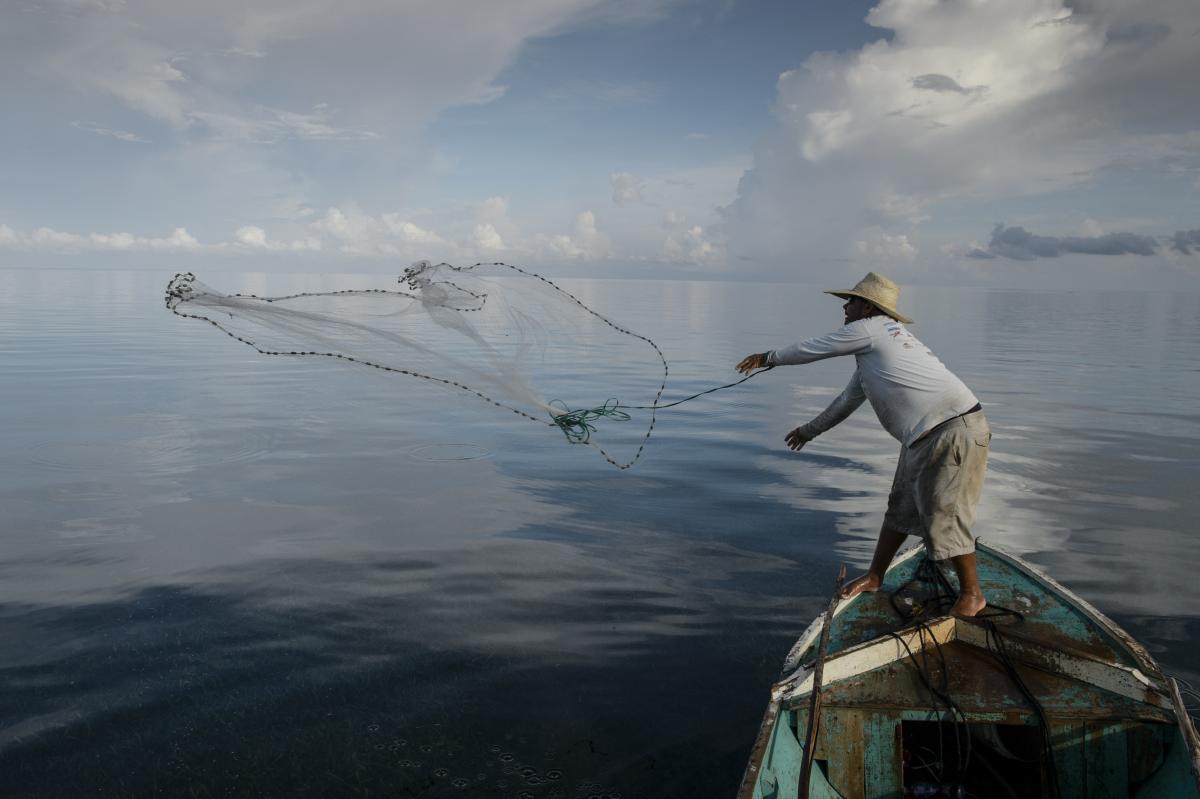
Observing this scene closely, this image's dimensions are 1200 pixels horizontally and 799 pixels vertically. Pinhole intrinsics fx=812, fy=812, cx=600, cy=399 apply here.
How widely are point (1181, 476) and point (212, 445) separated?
20.7 m

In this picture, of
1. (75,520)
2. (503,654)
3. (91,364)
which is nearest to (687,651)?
(503,654)

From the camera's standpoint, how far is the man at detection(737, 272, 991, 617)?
6680mm

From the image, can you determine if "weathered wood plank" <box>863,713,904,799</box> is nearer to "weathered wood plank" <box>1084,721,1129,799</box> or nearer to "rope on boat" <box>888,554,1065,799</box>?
"rope on boat" <box>888,554,1065,799</box>

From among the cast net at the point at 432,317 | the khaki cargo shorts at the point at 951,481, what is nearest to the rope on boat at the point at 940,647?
the khaki cargo shorts at the point at 951,481

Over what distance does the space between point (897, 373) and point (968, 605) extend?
1.99 m

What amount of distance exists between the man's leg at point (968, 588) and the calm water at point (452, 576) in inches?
82.5

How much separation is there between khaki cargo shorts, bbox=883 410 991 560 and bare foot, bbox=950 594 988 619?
1.22ft

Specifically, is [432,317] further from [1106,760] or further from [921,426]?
[1106,760]

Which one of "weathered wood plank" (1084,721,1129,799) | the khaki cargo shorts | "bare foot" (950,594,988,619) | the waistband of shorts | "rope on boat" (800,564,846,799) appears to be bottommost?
"weathered wood plank" (1084,721,1129,799)

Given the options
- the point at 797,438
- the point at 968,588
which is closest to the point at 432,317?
the point at 797,438

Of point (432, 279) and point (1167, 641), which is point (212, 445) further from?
point (1167, 641)

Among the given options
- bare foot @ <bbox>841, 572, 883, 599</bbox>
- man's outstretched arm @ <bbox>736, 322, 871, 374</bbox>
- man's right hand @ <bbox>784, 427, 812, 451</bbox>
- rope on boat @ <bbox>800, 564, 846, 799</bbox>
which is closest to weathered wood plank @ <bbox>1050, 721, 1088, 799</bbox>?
rope on boat @ <bbox>800, 564, 846, 799</bbox>

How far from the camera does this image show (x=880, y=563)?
743 centimetres

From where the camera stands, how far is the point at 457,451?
1825 cm
